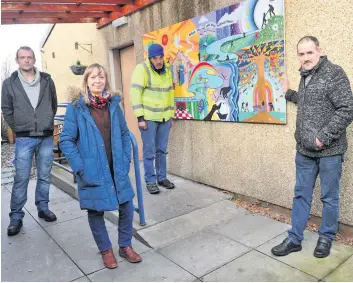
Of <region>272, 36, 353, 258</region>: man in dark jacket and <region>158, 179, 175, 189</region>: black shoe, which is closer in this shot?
<region>272, 36, 353, 258</region>: man in dark jacket

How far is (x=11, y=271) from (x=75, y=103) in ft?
4.97

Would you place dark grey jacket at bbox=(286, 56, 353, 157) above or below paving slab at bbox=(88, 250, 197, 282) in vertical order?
above

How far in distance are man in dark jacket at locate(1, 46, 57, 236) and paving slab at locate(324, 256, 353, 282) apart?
2.96 m

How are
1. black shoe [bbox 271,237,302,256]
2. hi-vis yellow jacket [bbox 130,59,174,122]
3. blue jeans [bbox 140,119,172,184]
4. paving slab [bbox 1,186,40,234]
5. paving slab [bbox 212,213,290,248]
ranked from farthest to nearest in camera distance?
blue jeans [bbox 140,119,172,184], hi-vis yellow jacket [bbox 130,59,174,122], paving slab [bbox 1,186,40,234], paving slab [bbox 212,213,290,248], black shoe [bbox 271,237,302,256]

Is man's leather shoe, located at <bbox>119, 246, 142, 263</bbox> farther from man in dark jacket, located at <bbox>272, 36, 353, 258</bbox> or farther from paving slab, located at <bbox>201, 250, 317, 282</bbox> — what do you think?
man in dark jacket, located at <bbox>272, 36, 353, 258</bbox>

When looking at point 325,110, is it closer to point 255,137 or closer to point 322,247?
point 322,247

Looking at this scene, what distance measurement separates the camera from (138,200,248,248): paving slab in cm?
333

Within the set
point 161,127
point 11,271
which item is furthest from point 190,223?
point 11,271

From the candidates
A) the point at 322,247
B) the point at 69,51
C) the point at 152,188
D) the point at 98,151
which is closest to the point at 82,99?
the point at 98,151

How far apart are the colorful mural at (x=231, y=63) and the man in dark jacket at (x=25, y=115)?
1.82m

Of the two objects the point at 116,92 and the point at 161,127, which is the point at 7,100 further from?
the point at 161,127

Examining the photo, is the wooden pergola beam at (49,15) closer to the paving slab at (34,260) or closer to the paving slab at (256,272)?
the paving slab at (34,260)

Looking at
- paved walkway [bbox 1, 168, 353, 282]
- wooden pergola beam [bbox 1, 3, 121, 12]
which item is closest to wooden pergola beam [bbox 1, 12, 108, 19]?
wooden pergola beam [bbox 1, 3, 121, 12]

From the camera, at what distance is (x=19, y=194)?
3.59 m
